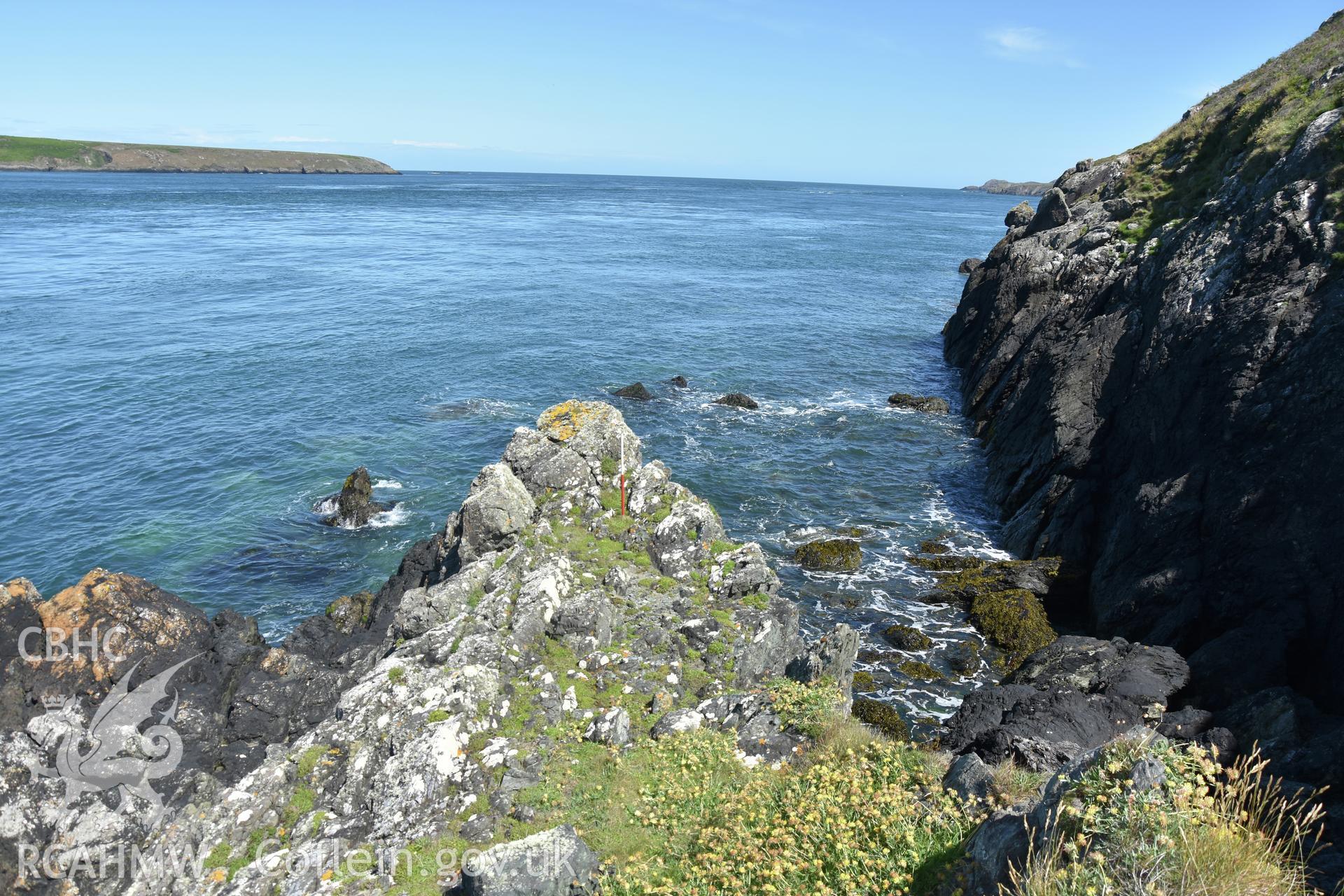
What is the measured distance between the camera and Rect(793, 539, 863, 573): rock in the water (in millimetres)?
28969

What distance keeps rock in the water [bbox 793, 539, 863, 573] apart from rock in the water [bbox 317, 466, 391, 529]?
19087mm

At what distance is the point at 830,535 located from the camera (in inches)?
1235

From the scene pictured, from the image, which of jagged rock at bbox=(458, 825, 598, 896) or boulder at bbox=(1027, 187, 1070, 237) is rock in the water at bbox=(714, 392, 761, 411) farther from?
jagged rock at bbox=(458, 825, 598, 896)

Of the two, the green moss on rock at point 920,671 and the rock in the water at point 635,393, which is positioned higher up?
the rock in the water at point 635,393

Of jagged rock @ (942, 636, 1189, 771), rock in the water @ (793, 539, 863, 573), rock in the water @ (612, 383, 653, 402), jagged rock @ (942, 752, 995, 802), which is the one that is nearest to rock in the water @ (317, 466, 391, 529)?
rock in the water @ (612, 383, 653, 402)

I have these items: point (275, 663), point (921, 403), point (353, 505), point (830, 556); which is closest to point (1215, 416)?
point (830, 556)

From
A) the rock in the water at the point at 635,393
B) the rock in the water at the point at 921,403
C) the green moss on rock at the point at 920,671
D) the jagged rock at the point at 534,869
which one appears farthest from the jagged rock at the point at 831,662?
the rock in the water at the point at 921,403

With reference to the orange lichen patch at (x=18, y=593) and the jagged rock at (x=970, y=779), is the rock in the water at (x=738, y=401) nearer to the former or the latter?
the jagged rock at (x=970, y=779)

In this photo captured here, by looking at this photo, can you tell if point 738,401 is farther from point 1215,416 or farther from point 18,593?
point 18,593

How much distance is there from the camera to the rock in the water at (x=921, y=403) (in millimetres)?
46844

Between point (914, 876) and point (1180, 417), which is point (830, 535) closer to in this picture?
point (1180, 417)

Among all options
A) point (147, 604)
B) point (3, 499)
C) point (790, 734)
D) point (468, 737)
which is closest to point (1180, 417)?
point (790, 734)

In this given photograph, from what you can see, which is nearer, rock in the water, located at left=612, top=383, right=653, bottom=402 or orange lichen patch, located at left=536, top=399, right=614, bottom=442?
orange lichen patch, located at left=536, top=399, right=614, bottom=442

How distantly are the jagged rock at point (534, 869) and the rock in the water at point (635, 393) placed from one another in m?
36.6
